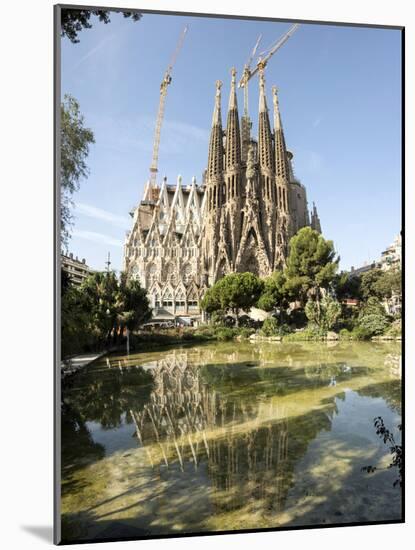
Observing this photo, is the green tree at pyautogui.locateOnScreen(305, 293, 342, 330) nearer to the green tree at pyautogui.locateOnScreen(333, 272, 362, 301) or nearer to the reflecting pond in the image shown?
the green tree at pyautogui.locateOnScreen(333, 272, 362, 301)

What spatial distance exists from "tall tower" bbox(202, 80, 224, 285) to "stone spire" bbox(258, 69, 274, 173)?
1.80 ft

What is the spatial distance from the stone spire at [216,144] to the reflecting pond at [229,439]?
2165 millimetres


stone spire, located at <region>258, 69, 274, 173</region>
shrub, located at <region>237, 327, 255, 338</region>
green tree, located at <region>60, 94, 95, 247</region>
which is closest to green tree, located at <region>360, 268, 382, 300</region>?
shrub, located at <region>237, 327, 255, 338</region>

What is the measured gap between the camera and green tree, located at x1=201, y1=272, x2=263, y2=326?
17.0 feet

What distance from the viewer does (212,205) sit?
5.32 metres

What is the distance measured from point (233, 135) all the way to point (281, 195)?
0.96 metres

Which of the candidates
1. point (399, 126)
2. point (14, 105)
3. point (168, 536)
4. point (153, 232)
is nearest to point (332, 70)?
point (399, 126)

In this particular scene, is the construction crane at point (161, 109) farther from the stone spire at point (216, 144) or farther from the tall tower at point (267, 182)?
the tall tower at point (267, 182)

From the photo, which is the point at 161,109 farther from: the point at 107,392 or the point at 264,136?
the point at 107,392

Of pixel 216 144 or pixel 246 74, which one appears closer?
pixel 246 74

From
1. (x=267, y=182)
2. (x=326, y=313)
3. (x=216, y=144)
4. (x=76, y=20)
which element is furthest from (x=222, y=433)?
(x=76, y=20)

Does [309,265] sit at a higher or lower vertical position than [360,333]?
higher

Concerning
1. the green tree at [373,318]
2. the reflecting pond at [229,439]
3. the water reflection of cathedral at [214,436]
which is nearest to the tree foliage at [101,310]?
the reflecting pond at [229,439]

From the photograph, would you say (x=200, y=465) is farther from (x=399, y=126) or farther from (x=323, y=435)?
(x=399, y=126)
